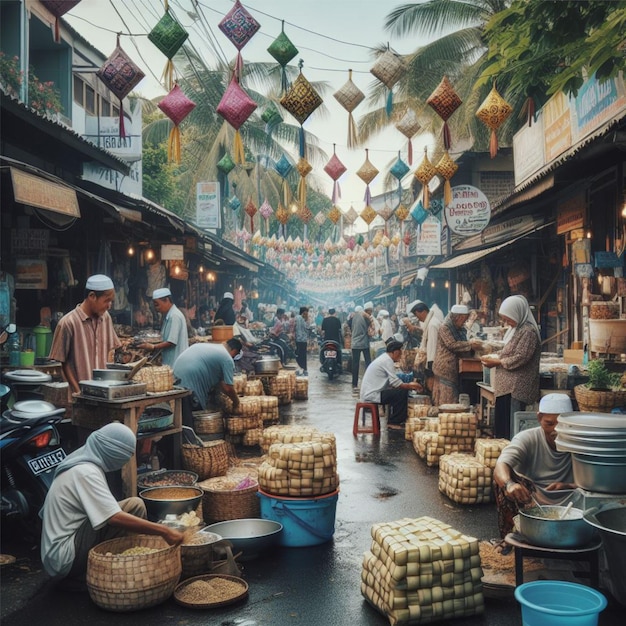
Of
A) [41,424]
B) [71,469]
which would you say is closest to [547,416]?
[71,469]

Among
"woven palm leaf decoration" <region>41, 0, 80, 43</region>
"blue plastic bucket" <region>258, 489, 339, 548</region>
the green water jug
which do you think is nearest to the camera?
"blue plastic bucket" <region>258, 489, 339, 548</region>

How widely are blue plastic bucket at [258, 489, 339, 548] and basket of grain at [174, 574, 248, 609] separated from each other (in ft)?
3.28

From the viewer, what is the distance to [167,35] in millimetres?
9430

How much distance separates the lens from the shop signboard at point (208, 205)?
23.8 meters

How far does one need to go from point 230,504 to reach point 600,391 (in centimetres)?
473

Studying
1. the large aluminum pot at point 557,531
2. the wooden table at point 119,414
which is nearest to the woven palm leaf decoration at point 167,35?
the wooden table at point 119,414

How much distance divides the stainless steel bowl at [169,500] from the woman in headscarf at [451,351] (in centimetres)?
597

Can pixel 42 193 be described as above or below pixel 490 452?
above

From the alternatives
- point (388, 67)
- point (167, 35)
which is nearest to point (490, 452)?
point (167, 35)

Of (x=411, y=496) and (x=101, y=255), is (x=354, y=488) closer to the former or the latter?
(x=411, y=496)

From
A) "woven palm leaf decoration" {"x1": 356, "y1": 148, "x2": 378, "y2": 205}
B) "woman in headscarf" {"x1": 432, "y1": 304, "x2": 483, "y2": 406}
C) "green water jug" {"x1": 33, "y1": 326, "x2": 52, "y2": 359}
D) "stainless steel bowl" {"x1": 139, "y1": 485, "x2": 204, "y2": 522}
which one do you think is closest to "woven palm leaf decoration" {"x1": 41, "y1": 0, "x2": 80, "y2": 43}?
"green water jug" {"x1": 33, "y1": 326, "x2": 52, "y2": 359}

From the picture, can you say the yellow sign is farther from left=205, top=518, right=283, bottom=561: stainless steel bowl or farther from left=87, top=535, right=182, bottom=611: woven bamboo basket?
left=87, top=535, right=182, bottom=611: woven bamboo basket

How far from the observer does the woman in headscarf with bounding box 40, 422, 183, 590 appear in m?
4.73

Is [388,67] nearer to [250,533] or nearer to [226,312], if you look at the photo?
[250,533]
